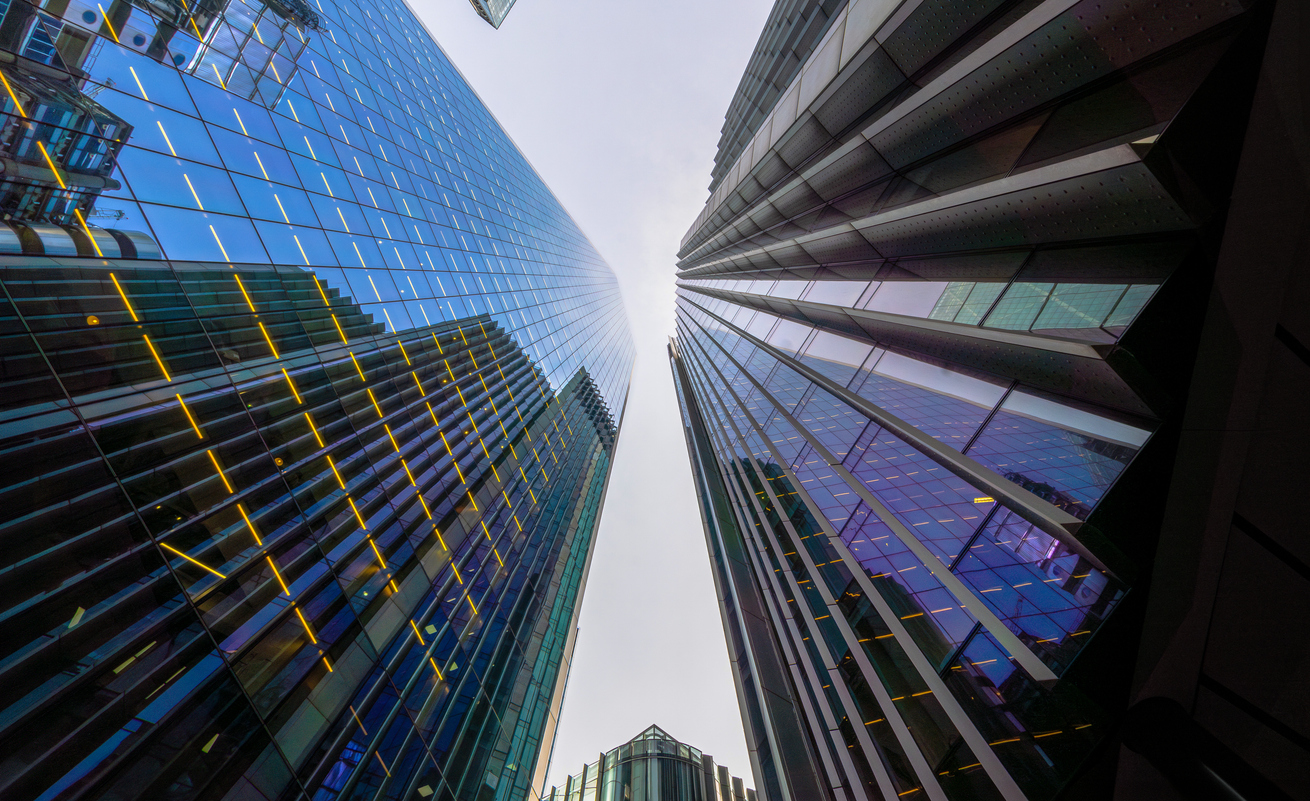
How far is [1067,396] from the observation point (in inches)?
252

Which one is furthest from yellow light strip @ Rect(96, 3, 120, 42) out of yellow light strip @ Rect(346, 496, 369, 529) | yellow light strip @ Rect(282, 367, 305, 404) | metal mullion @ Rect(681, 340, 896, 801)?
metal mullion @ Rect(681, 340, 896, 801)

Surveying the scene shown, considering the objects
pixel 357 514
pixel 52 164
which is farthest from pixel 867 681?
pixel 52 164

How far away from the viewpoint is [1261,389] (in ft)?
14.7

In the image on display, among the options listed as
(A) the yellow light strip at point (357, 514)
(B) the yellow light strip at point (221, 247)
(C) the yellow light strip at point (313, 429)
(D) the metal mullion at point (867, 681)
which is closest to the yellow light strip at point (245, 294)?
(B) the yellow light strip at point (221, 247)

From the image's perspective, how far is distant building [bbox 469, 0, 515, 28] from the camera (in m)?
73.8

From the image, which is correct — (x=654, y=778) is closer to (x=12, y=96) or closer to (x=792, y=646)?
(x=792, y=646)

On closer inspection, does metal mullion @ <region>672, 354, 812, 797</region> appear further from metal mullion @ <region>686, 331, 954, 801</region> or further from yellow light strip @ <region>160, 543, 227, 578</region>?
yellow light strip @ <region>160, 543, 227, 578</region>

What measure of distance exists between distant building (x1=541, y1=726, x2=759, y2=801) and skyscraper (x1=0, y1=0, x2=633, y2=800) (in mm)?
22277

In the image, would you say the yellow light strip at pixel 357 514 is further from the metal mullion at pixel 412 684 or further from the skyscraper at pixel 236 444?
the metal mullion at pixel 412 684

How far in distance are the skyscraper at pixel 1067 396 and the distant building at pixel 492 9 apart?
91055mm

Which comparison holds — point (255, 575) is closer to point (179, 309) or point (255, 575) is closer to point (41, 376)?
point (41, 376)

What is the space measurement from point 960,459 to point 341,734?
49.3 ft

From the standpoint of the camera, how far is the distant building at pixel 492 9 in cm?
7375

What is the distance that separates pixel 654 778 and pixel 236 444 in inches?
1684
